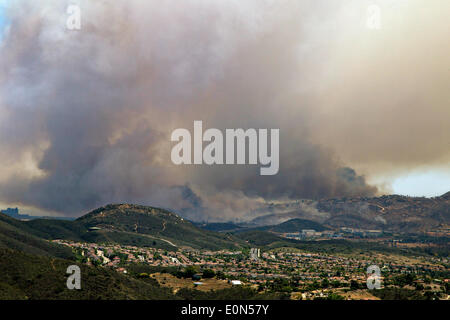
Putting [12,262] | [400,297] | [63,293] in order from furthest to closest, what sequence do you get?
1. [400,297]
2. [12,262]
3. [63,293]
